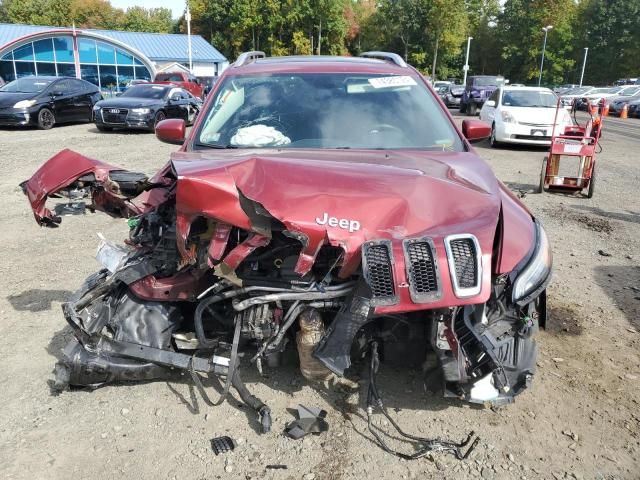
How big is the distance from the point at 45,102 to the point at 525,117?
13622 mm

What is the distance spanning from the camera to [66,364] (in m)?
3.04

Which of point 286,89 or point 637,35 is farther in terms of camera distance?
point 637,35

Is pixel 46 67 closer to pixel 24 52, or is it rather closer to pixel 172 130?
pixel 24 52

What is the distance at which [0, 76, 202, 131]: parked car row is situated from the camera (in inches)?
615

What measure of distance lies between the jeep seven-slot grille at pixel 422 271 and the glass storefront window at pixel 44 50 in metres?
39.8

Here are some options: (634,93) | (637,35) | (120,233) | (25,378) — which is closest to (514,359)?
(25,378)

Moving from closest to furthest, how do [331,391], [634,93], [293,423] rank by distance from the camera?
[293,423] → [331,391] → [634,93]

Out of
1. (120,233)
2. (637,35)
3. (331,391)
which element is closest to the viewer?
(331,391)

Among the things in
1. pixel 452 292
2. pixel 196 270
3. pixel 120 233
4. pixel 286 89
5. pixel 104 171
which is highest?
pixel 286 89

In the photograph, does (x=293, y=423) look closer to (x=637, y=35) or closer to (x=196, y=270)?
(x=196, y=270)

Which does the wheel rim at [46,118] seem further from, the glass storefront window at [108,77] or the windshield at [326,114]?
the glass storefront window at [108,77]

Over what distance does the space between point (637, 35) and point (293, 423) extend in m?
69.5

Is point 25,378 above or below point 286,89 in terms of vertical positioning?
below

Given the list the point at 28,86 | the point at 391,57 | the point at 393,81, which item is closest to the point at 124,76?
the point at 28,86
